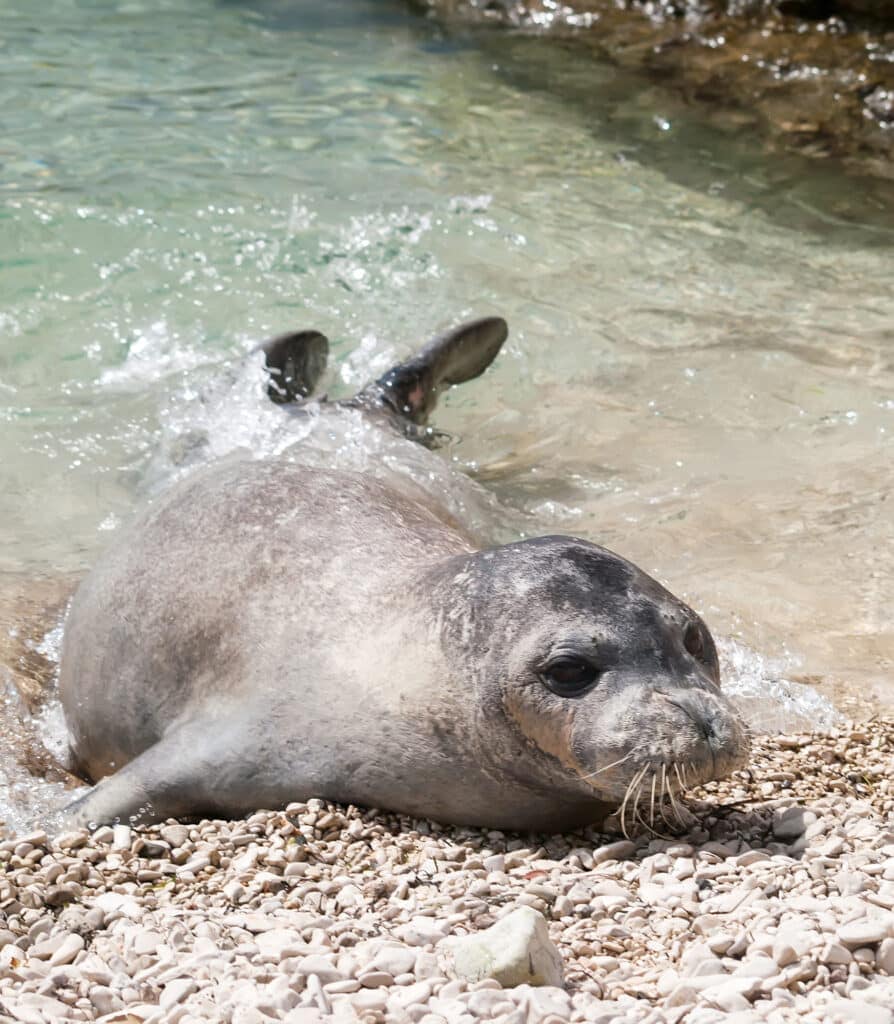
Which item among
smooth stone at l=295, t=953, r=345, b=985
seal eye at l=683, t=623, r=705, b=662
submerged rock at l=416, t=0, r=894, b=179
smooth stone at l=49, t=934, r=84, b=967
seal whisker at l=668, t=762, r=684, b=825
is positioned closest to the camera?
smooth stone at l=295, t=953, r=345, b=985

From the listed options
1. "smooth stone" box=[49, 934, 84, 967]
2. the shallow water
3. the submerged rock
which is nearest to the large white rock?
"smooth stone" box=[49, 934, 84, 967]

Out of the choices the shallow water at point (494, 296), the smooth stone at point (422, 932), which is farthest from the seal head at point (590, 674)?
the shallow water at point (494, 296)

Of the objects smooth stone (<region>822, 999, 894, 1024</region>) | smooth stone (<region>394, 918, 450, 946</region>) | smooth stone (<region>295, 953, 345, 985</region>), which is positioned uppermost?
smooth stone (<region>822, 999, 894, 1024</region>)

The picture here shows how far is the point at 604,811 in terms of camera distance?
11.1 ft

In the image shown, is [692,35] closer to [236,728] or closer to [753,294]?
[753,294]

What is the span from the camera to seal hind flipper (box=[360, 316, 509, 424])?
585cm

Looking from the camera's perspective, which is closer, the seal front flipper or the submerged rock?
the seal front flipper

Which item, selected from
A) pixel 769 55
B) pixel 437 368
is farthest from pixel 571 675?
pixel 769 55

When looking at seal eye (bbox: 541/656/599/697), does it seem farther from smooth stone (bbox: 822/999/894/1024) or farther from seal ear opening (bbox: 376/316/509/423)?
seal ear opening (bbox: 376/316/509/423)

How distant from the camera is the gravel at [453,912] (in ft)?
8.12

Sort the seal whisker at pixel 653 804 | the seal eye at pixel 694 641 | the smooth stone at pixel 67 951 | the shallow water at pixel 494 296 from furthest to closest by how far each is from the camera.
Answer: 1. the shallow water at pixel 494 296
2. the seal eye at pixel 694 641
3. the seal whisker at pixel 653 804
4. the smooth stone at pixel 67 951

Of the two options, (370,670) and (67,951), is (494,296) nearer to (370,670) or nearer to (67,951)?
(370,670)

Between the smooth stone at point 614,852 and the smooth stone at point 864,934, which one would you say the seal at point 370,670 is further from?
the smooth stone at point 864,934

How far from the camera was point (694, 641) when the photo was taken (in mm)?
3320
